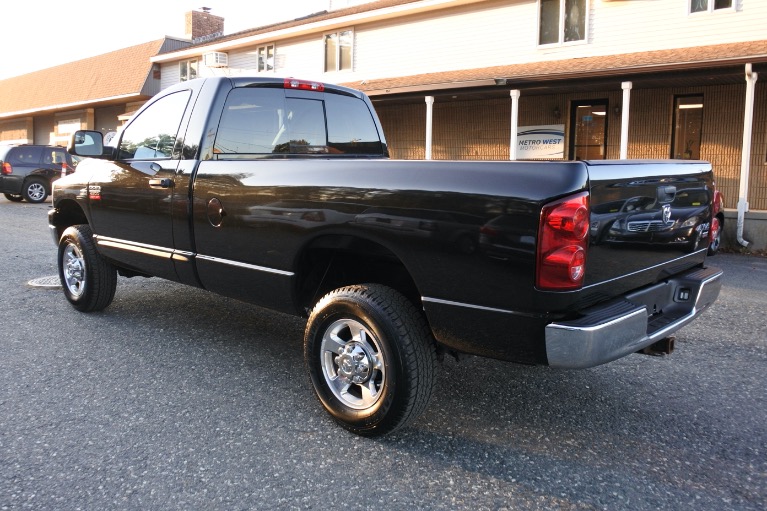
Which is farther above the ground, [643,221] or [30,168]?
[30,168]

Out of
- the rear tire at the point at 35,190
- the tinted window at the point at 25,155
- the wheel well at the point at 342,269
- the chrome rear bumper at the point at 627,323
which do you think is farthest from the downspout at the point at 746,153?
the rear tire at the point at 35,190

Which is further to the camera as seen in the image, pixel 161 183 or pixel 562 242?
pixel 161 183

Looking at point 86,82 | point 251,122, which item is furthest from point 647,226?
point 86,82

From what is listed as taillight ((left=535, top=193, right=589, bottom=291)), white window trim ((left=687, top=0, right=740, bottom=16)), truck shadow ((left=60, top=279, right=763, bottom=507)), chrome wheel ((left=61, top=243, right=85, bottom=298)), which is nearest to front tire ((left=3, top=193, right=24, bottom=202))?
chrome wheel ((left=61, top=243, right=85, bottom=298))

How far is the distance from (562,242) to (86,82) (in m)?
32.8

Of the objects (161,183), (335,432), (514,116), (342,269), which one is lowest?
(335,432)

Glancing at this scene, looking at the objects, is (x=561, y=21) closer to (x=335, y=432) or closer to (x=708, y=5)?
(x=708, y=5)

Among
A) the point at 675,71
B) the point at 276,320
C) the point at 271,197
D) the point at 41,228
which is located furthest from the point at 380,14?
the point at 271,197

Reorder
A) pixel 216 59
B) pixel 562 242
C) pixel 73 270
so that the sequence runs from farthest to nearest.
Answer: pixel 216 59
pixel 73 270
pixel 562 242

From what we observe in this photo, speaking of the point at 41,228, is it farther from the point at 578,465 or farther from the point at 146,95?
the point at 146,95

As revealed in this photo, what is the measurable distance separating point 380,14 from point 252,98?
1553 cm

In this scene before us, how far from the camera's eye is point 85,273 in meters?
5.52

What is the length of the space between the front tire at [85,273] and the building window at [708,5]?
1334 centimetres

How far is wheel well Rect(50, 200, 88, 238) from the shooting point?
5793 millimetres
